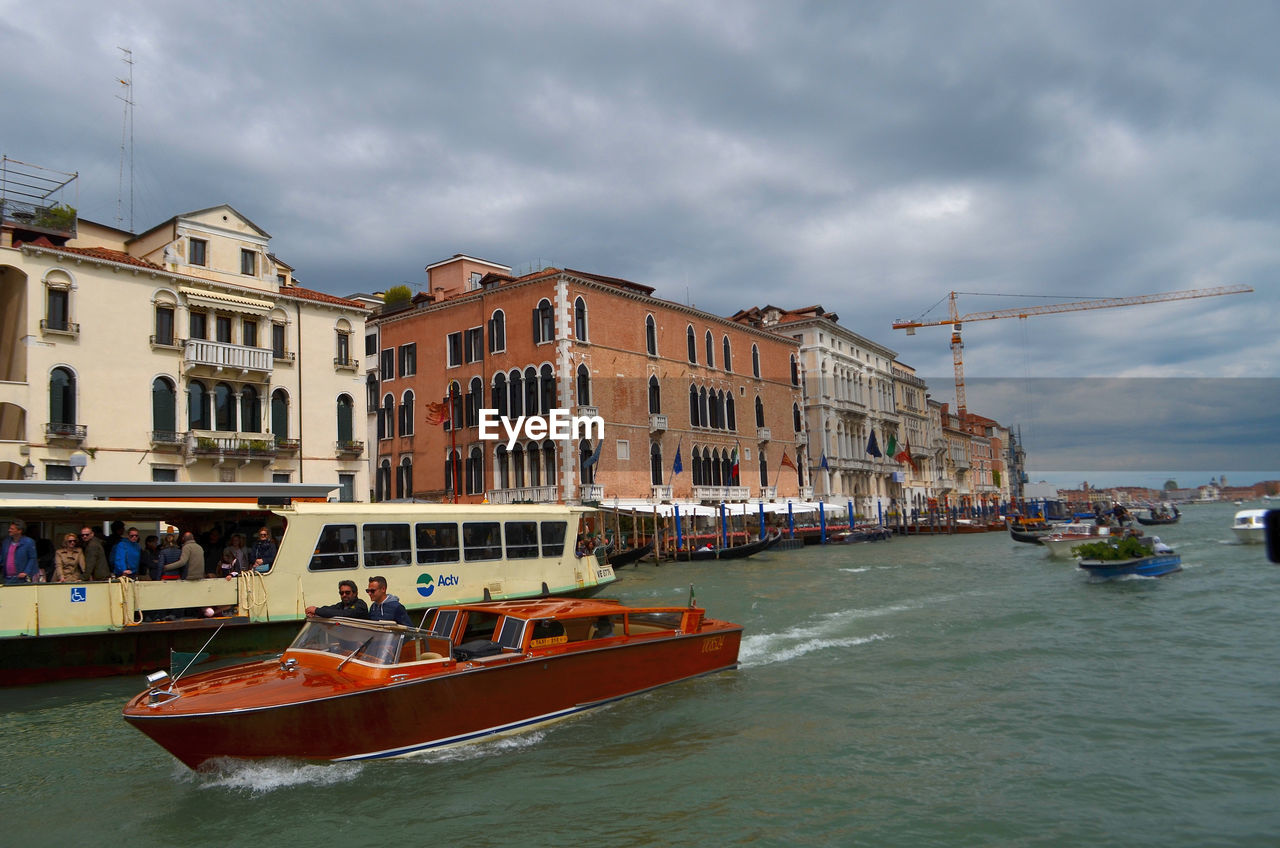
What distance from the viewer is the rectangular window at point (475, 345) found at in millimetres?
36469

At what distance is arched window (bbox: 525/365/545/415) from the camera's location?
1356 inches

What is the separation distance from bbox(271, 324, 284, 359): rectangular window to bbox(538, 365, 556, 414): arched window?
11.3 m

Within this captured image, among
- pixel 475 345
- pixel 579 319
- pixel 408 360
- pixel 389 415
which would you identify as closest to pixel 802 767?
pixel 579 319

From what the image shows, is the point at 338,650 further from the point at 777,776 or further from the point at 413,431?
the point at 413,431

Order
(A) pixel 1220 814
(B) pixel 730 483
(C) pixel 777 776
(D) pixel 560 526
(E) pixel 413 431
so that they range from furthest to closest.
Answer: (B) pixel 730 483, (E) pixel 413 431, (D) pixel 560 526, (C) pixel 777 776, (A) pixel 1220 814

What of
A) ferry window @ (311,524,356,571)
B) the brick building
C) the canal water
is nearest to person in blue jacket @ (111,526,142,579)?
the canal water

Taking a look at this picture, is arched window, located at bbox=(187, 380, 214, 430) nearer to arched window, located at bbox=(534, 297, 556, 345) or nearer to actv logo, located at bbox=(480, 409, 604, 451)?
actv logo, located at bbox=(480, 409, 604, 451)

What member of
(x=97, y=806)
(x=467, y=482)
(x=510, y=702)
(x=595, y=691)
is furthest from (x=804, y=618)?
(x=467, y=482)

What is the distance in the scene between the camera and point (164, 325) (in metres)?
22.3

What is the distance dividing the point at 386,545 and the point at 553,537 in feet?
11.4

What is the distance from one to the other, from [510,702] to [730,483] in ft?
113

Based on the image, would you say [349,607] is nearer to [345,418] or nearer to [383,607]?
[383,607]

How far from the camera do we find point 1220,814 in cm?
666

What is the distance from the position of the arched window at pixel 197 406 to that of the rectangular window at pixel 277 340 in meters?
2.10
